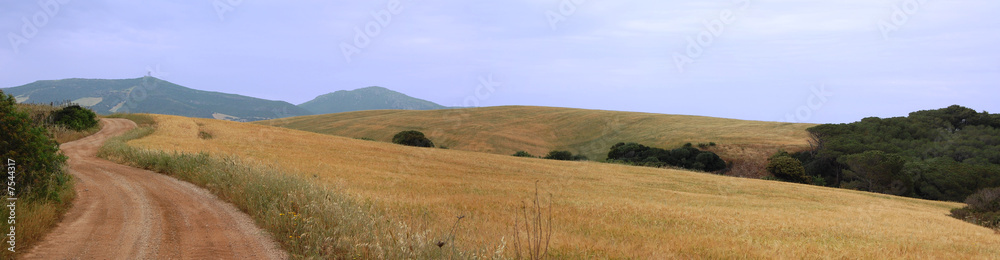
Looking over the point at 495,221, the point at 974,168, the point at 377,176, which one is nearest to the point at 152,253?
the point at 495,221

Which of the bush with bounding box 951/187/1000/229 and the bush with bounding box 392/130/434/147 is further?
the bush with bounding box 392/130/434/147

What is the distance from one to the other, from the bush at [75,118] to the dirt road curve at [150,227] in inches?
956

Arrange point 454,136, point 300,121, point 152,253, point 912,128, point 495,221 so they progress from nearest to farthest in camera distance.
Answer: point 152,253
point 495,221
point 912,128
point 454,136
point 300,121

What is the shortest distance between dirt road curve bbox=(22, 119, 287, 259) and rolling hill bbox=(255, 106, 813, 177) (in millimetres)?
54619

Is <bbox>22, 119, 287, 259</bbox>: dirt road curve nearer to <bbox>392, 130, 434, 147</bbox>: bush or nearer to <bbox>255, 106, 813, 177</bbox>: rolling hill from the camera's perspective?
<bbox>392, 130, 434, 147</bbox>: bush

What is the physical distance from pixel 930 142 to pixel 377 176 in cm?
6465

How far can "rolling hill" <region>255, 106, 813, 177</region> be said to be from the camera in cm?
6462

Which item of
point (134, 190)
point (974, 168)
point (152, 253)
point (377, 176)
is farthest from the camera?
point (974, 168)

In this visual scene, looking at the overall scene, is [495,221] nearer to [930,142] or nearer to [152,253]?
[152,253]

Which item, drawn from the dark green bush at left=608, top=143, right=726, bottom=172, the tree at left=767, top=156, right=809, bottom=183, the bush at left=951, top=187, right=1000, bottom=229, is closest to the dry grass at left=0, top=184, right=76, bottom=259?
the bush at left=951, top=187, right=1000, bottom=229

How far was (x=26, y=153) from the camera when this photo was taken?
8609 millimetres

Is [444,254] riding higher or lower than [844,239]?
higher

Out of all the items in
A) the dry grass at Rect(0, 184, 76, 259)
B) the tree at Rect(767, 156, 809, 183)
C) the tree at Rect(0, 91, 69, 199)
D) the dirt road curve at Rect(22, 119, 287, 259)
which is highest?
the tree at Rect(0, 91, 69, 199)

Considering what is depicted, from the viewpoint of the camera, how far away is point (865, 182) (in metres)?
42.8
